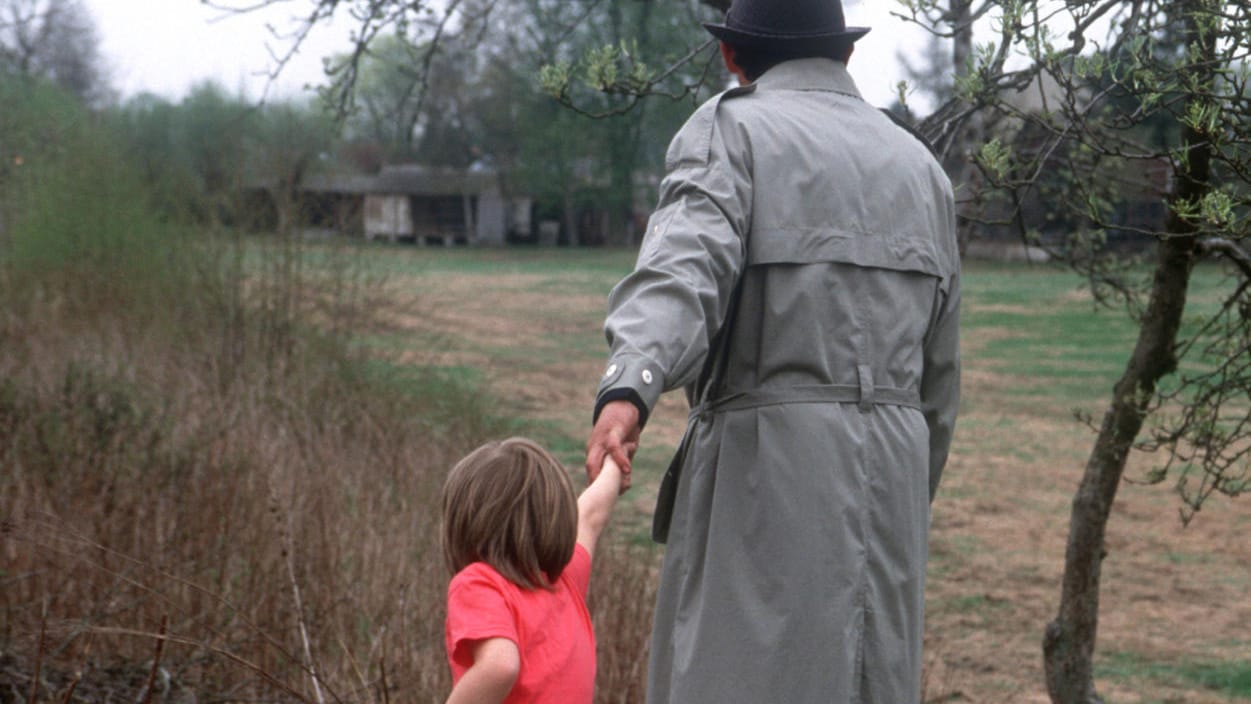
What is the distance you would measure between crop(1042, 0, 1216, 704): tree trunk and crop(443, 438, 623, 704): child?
245 cm

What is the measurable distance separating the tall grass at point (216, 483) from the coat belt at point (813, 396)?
890 millimetres

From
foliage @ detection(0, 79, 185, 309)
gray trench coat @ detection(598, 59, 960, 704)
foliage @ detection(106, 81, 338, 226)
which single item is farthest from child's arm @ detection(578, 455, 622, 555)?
foliage @ detection(0, 79, 185, 309)

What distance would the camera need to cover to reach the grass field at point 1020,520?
7.18 m

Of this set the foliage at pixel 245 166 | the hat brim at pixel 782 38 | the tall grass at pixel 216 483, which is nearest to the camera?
the hat brim at pixel 782 38

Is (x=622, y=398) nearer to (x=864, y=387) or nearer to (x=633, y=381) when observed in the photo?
(x=633, y=381)

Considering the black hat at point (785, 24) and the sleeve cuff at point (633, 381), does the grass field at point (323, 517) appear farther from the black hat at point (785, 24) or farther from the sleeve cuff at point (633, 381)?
the black hat at point (785, 24)

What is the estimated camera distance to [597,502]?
2600mm

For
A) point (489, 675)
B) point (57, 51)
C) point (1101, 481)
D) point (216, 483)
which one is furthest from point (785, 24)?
point (57, 51)

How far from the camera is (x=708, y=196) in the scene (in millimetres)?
2664

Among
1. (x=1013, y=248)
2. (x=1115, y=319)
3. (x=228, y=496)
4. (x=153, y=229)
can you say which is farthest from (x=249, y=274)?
(x=1013, y=248)

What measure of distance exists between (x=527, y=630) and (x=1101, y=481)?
2884 millimetres

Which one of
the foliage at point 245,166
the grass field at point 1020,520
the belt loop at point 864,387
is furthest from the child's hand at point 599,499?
the foliage at point 245,166

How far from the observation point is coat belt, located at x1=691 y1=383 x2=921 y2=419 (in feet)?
8.89

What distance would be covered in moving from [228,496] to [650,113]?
46.4 m
